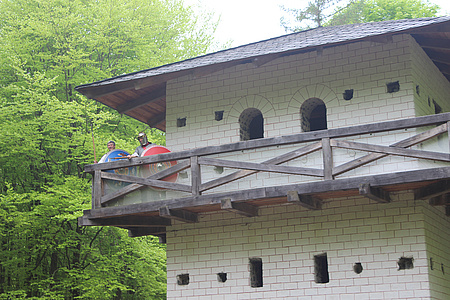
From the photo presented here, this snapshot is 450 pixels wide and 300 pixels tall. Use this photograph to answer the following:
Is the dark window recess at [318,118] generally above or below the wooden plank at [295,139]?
above

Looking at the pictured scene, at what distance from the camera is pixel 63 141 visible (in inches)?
833

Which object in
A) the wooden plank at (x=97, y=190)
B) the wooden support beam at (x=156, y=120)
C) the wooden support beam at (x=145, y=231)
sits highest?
the wooden support beam at (x=156, y=120)

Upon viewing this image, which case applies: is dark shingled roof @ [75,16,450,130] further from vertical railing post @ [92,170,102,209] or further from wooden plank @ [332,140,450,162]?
vertical railing post @ [92,170,102,209]

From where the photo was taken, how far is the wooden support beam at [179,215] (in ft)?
38.9

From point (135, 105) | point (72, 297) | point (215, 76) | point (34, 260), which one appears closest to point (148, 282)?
point (72, 297)

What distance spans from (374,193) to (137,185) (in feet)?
15.3

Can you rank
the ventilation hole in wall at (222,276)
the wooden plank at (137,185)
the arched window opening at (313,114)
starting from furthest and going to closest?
the arched window opening at (313,114)
the ventilation hole in wall at (222,276)
the wooden plank at (137,185)

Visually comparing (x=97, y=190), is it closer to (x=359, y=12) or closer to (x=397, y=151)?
(x=397, y=151)

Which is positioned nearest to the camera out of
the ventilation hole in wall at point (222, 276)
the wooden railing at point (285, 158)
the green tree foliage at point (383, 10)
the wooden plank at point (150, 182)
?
the wooden railing at point (285, 158)

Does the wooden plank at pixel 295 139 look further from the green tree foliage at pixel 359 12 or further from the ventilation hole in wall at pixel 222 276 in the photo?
the green tree foliage at pixel 359 12

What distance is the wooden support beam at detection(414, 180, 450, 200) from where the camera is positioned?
1063 centimetres

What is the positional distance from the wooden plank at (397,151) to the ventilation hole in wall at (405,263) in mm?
2254

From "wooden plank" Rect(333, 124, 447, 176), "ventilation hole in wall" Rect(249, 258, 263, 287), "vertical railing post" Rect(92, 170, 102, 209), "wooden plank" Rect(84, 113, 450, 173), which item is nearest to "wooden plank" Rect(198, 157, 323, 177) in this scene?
"wooden plank" Rect(84, 113, 450, 173)

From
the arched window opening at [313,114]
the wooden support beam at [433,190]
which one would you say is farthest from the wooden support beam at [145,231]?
the wooden support beam at [433,190]
